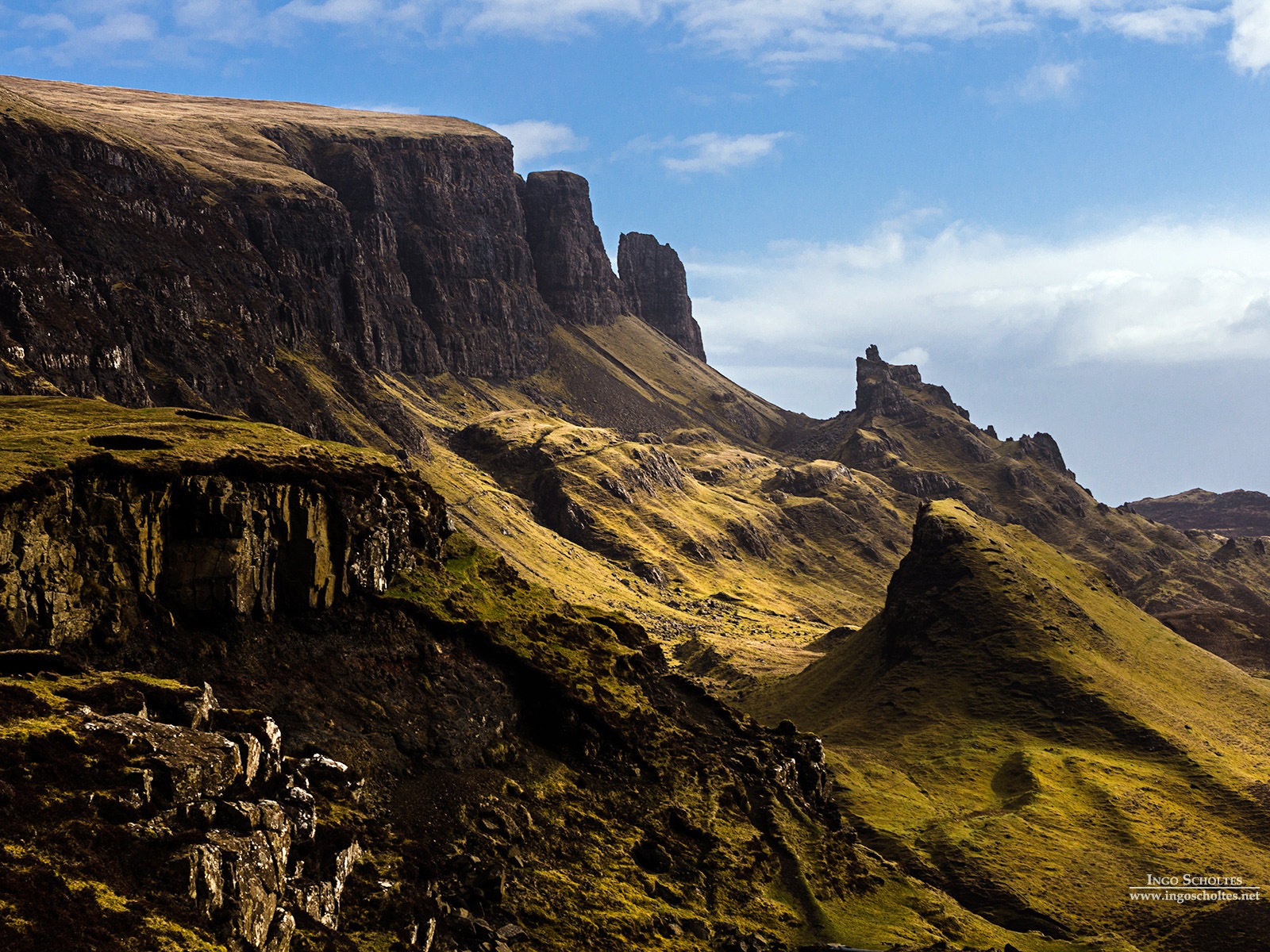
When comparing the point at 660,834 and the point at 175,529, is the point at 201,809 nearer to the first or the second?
the point at 175,529

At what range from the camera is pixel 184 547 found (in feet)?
285

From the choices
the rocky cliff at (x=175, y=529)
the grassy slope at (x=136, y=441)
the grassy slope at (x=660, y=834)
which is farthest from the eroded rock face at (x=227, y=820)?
the grassy slope at (x=136, y=441)

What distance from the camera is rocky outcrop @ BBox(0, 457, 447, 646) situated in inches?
2926

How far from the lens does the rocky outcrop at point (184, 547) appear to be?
74.3 m

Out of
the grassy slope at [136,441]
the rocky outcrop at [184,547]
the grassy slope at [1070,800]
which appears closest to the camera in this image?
the rocky outcrop at [184,547]

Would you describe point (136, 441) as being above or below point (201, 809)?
above

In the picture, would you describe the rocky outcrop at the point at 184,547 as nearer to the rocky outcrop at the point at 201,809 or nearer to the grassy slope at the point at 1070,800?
the rocky outcrop at the point at 201,809

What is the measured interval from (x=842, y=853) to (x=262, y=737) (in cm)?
7231

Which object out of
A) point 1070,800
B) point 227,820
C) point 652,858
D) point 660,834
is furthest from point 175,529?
point 1070,800

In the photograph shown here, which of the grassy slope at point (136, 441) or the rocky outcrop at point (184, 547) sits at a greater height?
the grassy slope at point (136, 441)

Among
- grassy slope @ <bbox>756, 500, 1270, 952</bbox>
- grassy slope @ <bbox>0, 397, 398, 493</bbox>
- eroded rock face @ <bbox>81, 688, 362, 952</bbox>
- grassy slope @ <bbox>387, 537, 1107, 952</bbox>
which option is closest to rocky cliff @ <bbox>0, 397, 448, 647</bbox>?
grassy slope @ <bbox>0, 397, 398, 493</bbox>

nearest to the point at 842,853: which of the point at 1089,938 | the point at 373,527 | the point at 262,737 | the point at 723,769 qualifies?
the point at 723,769

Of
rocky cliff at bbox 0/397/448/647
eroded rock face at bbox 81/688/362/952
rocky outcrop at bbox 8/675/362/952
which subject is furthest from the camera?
rocky cliff at bbox 0/397/448/647

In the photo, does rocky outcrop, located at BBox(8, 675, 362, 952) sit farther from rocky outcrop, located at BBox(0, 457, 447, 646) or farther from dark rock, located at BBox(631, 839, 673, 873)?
dark rock, located at BBox(631, 839, 673, 873)
